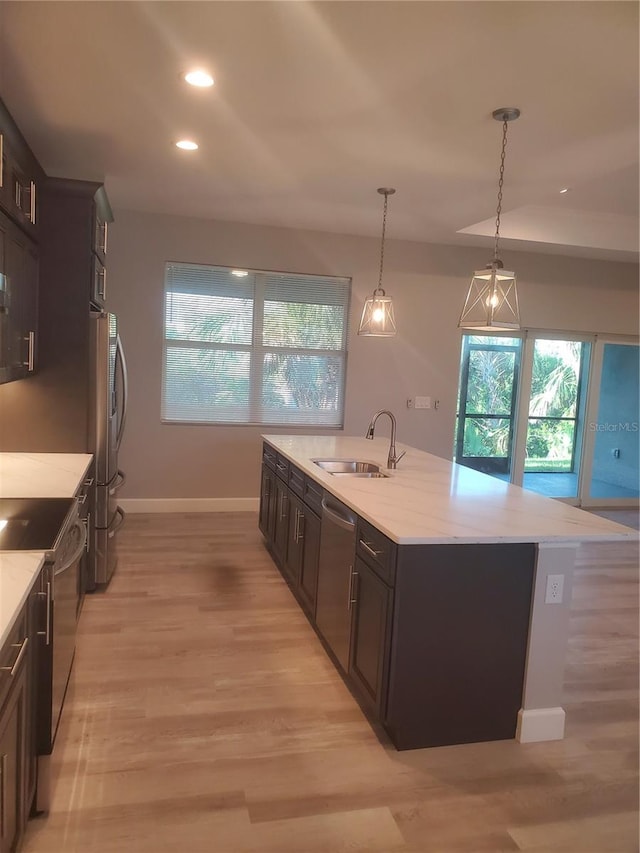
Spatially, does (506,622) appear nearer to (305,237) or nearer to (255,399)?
(255,399)

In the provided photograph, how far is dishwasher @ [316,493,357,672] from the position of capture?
2770mm

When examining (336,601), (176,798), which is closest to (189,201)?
(336,601)

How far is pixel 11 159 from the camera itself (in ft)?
9.28

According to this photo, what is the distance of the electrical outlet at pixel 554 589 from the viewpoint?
2.44m

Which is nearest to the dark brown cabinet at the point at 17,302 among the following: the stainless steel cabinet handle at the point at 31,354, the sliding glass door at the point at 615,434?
the stainless steel cabinet handle at the point at 31,354

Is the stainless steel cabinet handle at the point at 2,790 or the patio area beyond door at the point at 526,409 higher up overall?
the patio area beyond door at the point at 526,409

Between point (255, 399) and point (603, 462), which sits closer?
point (255, 399)

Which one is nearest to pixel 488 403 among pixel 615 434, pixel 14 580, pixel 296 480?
pixel 615 434

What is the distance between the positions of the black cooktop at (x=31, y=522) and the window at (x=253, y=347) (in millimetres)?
3269

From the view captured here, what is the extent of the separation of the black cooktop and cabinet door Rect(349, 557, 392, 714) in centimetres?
121

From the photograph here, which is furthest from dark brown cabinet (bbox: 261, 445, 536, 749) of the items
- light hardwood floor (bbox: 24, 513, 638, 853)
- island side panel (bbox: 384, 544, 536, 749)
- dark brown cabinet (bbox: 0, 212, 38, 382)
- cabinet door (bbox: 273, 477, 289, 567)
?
dark brown cabinet (bbox: 0, 212, 38, 382)

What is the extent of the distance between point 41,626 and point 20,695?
0.86 feet

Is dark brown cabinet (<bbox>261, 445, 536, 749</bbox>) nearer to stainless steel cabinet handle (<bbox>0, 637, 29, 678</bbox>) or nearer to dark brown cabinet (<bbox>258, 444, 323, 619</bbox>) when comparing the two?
dark brown cabinet (<bbox>258, 444, 323, 619</bbox>)

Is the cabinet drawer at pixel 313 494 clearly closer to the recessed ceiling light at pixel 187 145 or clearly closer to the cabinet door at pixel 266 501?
the cabinet door at pixel 266 501
